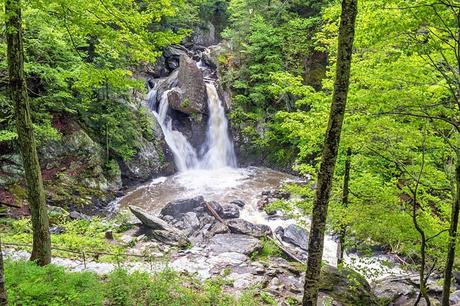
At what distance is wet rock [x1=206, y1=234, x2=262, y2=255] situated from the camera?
35.2ft

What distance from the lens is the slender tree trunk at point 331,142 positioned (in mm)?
4262

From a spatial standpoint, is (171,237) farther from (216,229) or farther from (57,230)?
(57,230)

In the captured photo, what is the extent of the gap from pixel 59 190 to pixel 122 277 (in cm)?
910

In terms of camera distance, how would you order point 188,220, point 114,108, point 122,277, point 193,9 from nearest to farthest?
point 122,277 < point 188,220 < point 114,108 < point 193,9

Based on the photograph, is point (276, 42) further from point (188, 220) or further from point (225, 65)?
point (188, 220)

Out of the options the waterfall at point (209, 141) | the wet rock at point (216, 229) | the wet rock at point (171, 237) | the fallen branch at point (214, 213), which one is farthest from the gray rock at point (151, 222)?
the waterfall at point (209, 141)

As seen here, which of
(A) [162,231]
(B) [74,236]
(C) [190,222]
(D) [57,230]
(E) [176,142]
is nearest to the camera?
(B) [74,236]

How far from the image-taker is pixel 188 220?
13352mm

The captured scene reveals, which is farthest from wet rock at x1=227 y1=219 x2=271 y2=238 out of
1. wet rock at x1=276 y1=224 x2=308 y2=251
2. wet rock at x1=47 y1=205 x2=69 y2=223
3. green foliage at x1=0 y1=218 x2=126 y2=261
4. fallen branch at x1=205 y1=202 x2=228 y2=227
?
wet rock at x1=47 y1=205 x2=69 y2=223

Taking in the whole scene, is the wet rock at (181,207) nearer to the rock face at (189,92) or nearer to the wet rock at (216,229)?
the wet rock at (216,229)

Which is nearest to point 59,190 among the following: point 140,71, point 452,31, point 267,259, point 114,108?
point 114,108

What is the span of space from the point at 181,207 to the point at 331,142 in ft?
35.4

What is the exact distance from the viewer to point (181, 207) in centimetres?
1450

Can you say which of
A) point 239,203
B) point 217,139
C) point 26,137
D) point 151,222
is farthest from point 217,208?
point 26,137
